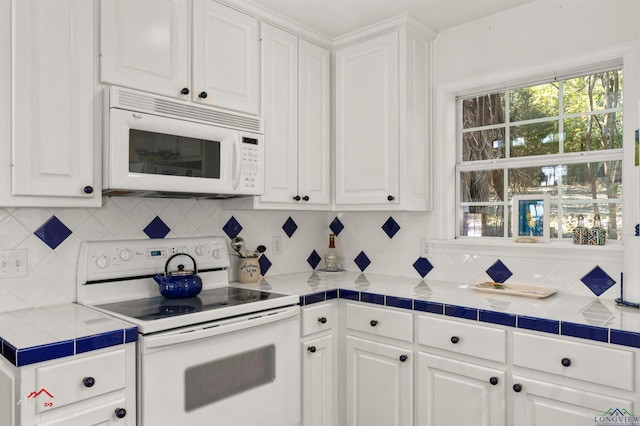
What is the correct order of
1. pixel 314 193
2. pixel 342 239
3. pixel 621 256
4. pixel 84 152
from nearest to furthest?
pixel 84 152 → pixel 621 256 → pixel 314 193 → pixel 342 239

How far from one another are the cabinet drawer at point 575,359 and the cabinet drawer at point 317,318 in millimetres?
915

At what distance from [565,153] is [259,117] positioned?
1.59 metres

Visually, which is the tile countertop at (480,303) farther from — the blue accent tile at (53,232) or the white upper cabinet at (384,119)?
the blue accent tile at (53,232)

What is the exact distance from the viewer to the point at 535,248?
2.32m

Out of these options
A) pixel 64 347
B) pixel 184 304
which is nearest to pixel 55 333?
pixel 64 347

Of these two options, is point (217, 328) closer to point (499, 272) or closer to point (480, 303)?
point (480, 303)

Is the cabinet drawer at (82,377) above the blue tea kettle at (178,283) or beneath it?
beneath

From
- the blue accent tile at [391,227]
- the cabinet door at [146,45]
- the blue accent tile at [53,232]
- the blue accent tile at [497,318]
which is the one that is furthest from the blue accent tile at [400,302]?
the blue accent tile at [53,232]

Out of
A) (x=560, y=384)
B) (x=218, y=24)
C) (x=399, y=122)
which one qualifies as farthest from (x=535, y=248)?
(x=218, y=24)

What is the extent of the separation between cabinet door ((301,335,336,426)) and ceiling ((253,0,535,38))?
1.73 metres

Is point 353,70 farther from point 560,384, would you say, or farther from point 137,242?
point 560,384

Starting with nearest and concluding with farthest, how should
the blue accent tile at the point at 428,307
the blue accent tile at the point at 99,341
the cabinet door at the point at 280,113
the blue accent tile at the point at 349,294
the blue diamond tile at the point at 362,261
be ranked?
the blue accent tile at the point at 99,341 < the blue accent tile at the point at 428,307 < the blue accent tile at the point at 349,294 < the cabinet door at the point at 280,113 < the blue diamond tile at the point at 362,261

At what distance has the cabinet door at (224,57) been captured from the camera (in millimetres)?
2137

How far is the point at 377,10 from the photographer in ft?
8.06
